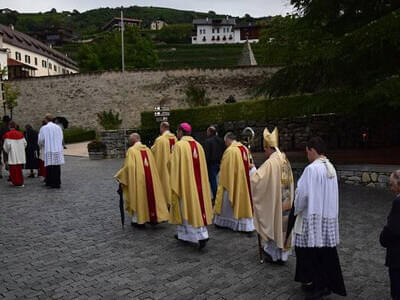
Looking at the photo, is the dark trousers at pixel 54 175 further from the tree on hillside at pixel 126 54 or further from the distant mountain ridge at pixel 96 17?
the distant mountain ridge at pixel 96 17

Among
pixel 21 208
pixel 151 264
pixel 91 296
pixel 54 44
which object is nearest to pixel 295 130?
pixel 21 208

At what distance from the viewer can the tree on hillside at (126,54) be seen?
5122 cm

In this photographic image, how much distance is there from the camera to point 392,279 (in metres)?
3.93

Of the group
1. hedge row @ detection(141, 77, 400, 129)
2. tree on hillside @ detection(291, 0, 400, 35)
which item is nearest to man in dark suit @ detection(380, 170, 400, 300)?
hedge row @ detection(141, 77, 400, 129)

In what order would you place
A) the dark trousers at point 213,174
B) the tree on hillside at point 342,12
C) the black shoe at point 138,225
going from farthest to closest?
→ the tree on hillside at point 342,12 < the dark trousers at point 213,174 < the black shoe at point 138,225

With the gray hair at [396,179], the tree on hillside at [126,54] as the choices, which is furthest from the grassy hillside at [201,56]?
the gray hair at [396,179]

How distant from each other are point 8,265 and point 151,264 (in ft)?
6.75

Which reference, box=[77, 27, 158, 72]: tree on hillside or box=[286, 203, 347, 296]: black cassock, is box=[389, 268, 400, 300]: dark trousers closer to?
box=[286, 203, 347, 296]: black cassock

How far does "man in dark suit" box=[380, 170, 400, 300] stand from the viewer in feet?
12.0

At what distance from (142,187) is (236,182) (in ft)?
5.65

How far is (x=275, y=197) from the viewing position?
5379 mm

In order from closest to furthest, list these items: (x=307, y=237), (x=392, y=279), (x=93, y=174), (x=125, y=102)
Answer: (x=392, y=279)
(x=307, y=237)
(x=93, y=174)
(x=125, y=102)

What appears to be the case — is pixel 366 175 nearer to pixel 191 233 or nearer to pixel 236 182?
pixel 236 182

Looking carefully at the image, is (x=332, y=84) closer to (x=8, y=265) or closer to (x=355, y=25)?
(x=355, y=25)
